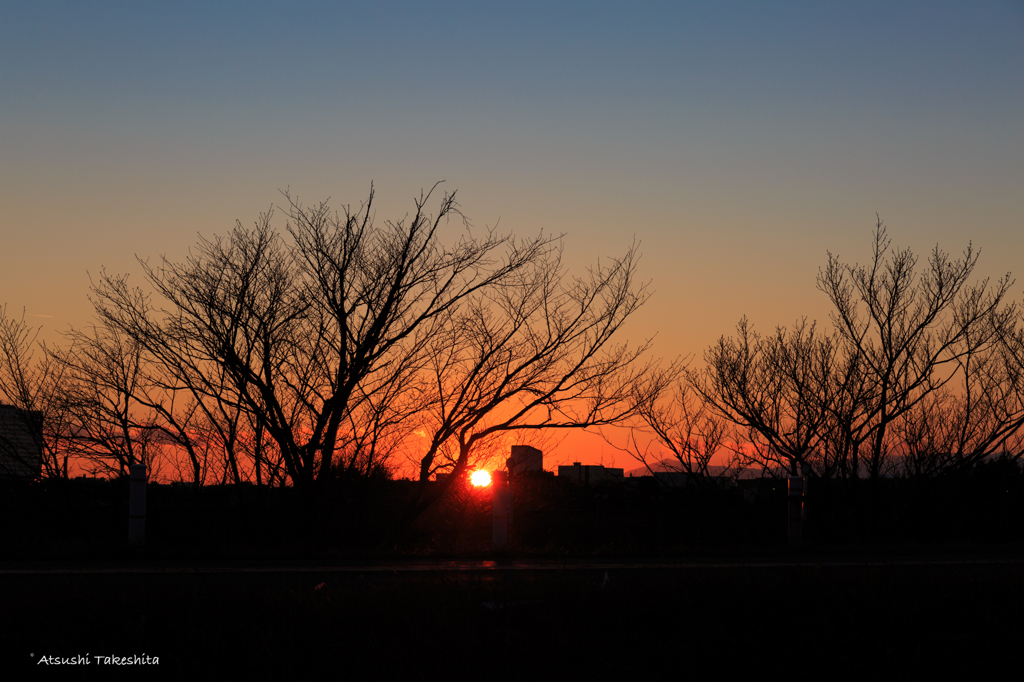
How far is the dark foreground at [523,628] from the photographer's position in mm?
5137

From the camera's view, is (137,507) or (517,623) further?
(137,507)

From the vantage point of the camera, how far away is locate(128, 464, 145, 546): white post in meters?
10.2

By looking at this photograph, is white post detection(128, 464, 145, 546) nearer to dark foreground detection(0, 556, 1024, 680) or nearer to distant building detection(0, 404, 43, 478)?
dark foreground detection(0, 556, 1024, 680)

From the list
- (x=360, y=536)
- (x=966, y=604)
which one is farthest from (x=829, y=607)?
(x=360, y=536)

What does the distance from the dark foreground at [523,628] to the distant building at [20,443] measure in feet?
31.0

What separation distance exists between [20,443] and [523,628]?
12.6 meters

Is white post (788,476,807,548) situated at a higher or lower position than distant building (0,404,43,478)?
lower

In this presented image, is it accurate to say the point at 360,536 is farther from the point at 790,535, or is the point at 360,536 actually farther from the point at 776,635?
the point at 776,635

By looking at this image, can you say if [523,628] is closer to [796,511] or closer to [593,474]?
[796,511]

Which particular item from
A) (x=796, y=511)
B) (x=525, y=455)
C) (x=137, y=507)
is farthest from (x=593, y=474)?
(x=137, y=507)

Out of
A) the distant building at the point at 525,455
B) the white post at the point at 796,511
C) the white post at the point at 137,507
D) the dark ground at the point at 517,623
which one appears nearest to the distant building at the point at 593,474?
the distant building at the point at 525,455

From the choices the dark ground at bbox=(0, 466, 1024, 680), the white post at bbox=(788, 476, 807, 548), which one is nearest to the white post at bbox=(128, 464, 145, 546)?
the dark ground at bbox=(0, 466, 1024, 680)

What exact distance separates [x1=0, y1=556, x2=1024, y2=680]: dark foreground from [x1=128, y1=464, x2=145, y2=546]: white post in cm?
406

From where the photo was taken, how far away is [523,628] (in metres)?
5.50
